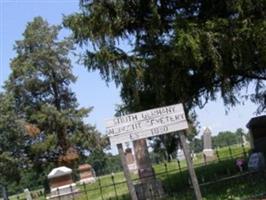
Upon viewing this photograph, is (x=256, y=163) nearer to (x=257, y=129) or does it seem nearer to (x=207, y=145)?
(x=257, y=129)

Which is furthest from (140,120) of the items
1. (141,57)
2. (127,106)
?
(127,106)

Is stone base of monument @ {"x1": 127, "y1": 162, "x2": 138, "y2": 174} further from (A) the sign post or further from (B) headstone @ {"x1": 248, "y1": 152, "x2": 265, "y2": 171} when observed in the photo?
(A) the sign post

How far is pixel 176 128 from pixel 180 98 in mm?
5953

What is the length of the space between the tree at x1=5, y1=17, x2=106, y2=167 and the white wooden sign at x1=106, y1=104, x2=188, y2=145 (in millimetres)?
37658

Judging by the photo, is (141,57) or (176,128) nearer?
(176,128)

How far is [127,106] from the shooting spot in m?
18.5

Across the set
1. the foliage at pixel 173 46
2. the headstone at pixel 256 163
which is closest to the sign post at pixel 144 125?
the foliage at pixel 173 46

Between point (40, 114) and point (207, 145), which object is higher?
point (40, 114)

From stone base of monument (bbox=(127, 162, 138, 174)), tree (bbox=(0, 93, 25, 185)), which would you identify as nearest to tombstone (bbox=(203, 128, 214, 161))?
stone base of monument (bbox=(127, 162, 138, 174))

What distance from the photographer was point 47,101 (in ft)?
168

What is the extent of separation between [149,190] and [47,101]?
3317cm

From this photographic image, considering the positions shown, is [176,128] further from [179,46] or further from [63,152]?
[63,152]

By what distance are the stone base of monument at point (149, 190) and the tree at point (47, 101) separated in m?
29.9

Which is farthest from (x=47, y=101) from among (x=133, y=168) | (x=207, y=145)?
(x=207, y=145)
